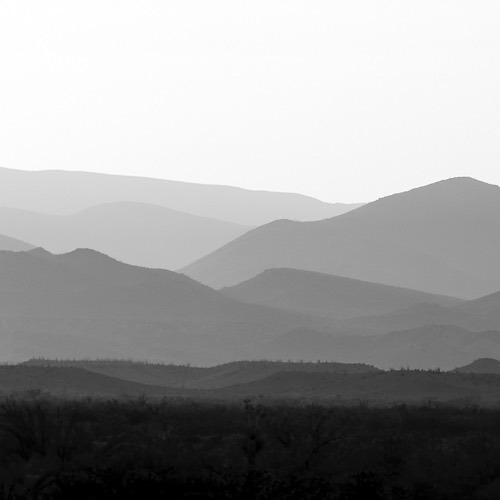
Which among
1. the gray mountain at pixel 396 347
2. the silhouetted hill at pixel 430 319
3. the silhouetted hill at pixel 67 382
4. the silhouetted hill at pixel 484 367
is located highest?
the silhouetted hill at pixel 430 319

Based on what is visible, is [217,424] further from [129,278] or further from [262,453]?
[129,278]

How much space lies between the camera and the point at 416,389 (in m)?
50.2

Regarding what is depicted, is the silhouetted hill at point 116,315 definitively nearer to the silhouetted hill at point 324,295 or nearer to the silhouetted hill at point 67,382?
the silhouetted hill at point 324,295

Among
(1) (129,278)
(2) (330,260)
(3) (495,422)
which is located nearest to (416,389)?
(3) (495,422)

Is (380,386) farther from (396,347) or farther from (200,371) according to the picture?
(396,347)

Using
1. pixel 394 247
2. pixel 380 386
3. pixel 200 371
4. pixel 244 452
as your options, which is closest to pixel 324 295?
pixel 394 247

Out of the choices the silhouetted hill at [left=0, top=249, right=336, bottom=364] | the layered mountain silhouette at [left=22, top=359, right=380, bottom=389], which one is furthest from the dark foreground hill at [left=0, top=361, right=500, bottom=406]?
the silhouetted hill at [left=0, top=249, right=336, bottom=364]

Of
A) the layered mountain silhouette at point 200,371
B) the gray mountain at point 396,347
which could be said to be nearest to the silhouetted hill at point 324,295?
the gray mountain at point 396,347

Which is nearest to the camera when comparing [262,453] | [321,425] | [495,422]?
[262,453]

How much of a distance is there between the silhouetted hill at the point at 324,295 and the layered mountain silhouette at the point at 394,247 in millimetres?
29536

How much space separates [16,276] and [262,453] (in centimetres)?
7937

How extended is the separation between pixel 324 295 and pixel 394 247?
46052 mm

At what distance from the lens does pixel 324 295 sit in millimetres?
118938

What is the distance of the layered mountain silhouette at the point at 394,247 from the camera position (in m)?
157
